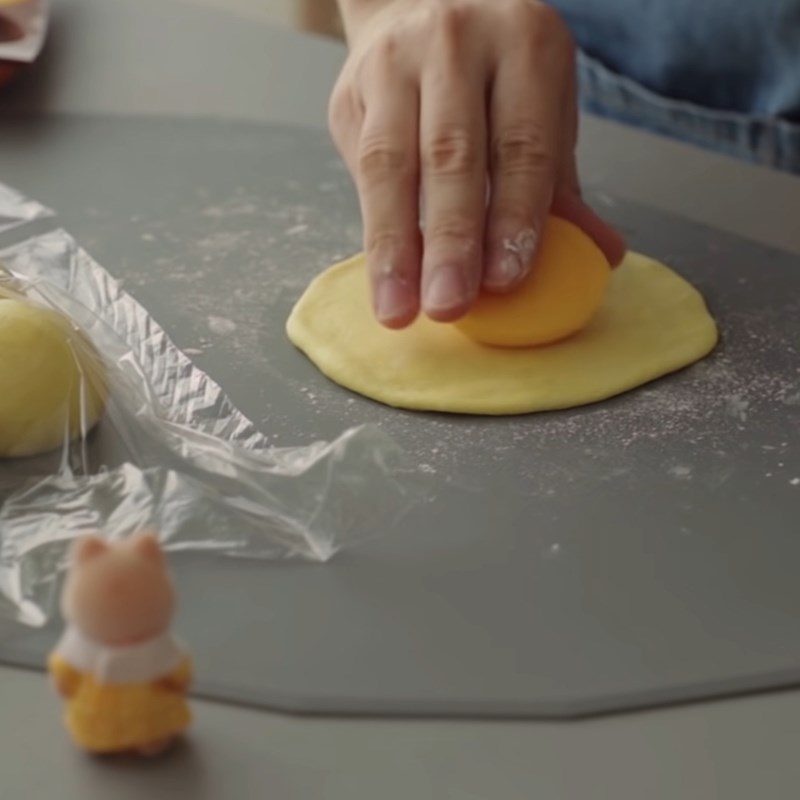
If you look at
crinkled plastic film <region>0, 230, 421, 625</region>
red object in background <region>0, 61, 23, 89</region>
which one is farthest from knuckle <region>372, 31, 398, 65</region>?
red object in background <region>0, 61, 23, 89</region>

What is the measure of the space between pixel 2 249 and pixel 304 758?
72 cm

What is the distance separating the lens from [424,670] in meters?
0.77

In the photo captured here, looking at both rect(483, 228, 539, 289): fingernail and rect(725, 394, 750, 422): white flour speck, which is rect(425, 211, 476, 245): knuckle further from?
rect(725, 394, 750, 422): white flour speck

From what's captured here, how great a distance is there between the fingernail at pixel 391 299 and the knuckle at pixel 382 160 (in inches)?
4.1

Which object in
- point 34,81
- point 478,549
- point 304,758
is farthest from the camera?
point 34,81

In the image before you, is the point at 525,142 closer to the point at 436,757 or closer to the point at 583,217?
the point at 583,217

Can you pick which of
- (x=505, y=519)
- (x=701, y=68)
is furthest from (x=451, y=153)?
(x=701, y=68)

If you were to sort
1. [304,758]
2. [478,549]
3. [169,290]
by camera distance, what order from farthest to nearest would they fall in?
[169,290] < [478,549] < [304,758]

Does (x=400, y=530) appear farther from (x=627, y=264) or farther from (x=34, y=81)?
(x=34, y=81)

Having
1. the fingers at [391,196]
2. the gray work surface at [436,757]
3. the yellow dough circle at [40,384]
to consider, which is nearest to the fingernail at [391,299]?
the fingers at [391,196]

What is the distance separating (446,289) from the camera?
3.44 ft

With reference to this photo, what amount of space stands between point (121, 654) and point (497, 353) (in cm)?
54

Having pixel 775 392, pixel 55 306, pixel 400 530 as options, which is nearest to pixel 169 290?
pixel 55 306

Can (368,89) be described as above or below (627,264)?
above
